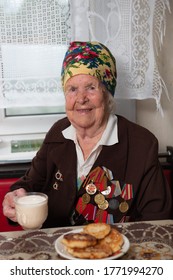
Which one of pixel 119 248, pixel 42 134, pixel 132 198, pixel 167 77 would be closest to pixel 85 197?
pixel 132 198

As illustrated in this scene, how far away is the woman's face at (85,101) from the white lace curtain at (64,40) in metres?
0.29

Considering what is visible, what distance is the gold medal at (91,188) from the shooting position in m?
1.35

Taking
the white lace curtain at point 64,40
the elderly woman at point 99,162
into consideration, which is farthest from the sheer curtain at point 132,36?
the elderly woman at point 99,162

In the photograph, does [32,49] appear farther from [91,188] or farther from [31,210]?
[31,210]

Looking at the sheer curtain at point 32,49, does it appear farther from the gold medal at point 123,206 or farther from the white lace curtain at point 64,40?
the gold medal at point 123,206

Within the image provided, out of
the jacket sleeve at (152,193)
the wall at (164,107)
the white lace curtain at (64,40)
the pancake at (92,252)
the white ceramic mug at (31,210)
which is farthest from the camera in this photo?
the wall at (164,107)

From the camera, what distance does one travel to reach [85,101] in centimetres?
138

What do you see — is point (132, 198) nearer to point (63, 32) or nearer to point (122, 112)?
point (122, 112)

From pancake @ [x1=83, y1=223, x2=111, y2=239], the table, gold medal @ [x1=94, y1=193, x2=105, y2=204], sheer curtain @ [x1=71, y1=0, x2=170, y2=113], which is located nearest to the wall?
sheer curtain @ [x1=71, y1=0, x2=170, y2=113]

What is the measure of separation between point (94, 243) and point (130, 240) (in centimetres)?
16

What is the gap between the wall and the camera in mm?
1758

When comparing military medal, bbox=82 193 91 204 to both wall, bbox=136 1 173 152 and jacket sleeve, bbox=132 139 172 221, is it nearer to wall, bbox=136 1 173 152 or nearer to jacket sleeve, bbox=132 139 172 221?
jacket sleeve, bbox=132 139 172 221
